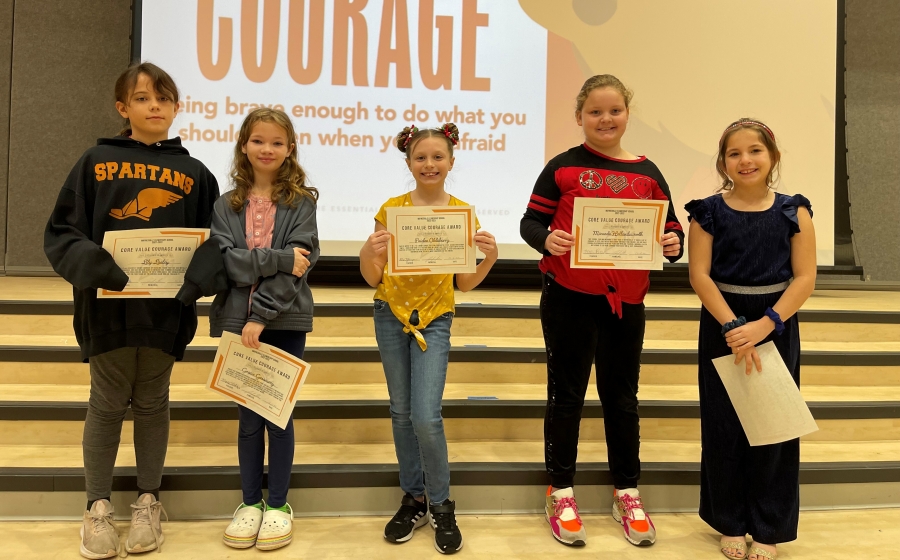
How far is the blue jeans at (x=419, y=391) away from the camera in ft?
6.35

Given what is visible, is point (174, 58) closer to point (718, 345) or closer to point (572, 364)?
point (572, 364)

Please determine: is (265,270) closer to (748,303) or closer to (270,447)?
(270,447)

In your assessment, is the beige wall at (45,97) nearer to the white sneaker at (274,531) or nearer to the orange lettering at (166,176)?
the orange lettering at (166,176)

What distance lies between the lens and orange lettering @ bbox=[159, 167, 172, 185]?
1863 millimetres

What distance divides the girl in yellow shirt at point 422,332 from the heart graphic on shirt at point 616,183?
46 centimetres

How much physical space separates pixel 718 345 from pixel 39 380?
2999mm

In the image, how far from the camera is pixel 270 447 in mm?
1998

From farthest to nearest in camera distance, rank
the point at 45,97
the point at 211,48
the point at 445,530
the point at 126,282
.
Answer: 1. the point at 45,97
2. the point at 211,48
3. the point at 445,530
4. the point at 126,282

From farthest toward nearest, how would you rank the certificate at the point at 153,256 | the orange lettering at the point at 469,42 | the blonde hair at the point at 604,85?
the orange lettering at the point at 469,42 → the blonde hair at the point at 604,85 → the certificate at the point at 153,256

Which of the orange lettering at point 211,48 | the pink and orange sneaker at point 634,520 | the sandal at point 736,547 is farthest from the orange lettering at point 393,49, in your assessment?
the sandal at point 736,547

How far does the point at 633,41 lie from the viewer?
4488 millimetres

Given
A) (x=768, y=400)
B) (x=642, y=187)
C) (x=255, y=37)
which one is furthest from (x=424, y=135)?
(x=255, y=37)

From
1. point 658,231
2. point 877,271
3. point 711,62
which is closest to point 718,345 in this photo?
point 658,231

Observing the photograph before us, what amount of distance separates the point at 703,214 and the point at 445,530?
1.38 metres
